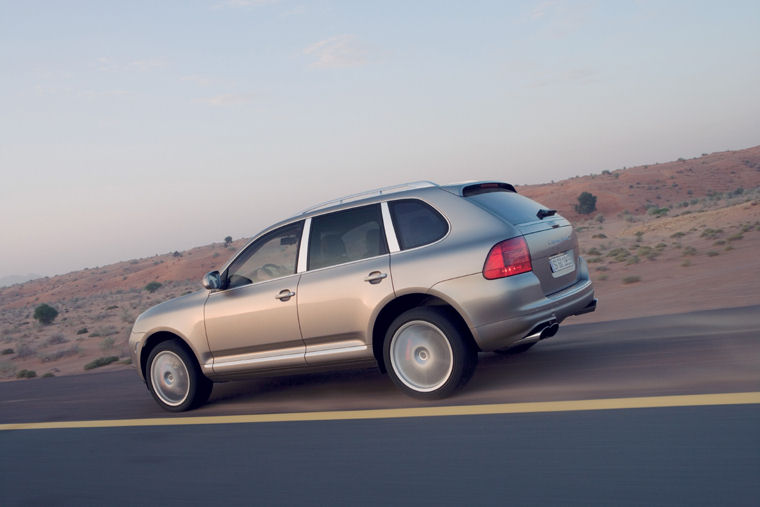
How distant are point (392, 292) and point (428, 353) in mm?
617

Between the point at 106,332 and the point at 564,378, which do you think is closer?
the point at 564,378

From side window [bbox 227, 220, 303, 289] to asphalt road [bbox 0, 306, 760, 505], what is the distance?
133 cm

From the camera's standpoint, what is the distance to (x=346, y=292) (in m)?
6.44

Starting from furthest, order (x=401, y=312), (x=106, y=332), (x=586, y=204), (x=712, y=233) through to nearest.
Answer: (x=586, y=204) < (x=106, y=332) < (x=712, y=233) < (x=401, y=312)

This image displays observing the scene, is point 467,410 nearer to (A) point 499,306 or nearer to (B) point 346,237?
(A) point 499,306

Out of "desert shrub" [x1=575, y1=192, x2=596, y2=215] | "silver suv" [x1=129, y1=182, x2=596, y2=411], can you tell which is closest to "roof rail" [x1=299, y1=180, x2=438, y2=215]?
"silver suv" [x1=129, y1=182, x2=596, y2=411]

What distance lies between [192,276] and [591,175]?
54.8m

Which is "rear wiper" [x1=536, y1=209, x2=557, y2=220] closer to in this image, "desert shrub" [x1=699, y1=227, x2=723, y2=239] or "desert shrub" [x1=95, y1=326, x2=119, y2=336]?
"desert shrub" [x1=699, y1=227, x2=723, y2=239]

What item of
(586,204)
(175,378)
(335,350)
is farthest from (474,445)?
(586,204)

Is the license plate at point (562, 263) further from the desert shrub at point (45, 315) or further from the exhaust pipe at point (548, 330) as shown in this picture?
the desert shrub at point (45, 315)

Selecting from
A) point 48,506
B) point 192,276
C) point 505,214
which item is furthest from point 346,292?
point 192,276

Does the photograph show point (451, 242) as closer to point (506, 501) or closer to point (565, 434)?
Result: point (565, 434)

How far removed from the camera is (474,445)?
4.80 meters

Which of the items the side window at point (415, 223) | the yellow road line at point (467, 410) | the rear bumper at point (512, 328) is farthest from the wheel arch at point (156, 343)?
the rear bumper at point (512, 328)
